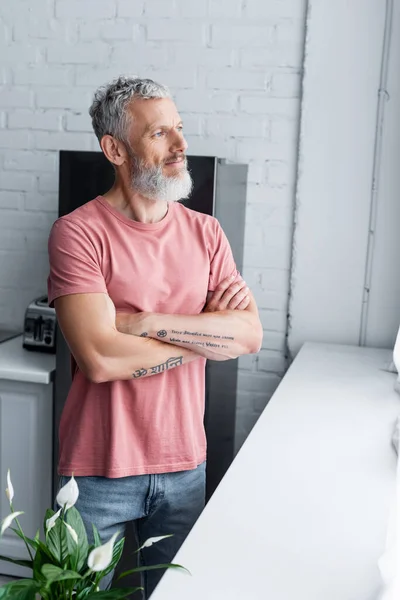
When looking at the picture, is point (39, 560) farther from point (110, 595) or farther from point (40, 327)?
point (40, 327)

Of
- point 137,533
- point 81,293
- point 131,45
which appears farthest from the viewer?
point 131,45

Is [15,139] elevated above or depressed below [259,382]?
above

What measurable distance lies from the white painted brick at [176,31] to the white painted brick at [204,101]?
208mm

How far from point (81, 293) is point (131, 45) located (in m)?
1.69

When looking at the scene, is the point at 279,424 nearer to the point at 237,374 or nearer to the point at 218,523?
the point at 218,523

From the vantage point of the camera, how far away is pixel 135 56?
3027 millimetres

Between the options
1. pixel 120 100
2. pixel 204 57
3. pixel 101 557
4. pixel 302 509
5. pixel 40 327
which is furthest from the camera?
pixel 204 57

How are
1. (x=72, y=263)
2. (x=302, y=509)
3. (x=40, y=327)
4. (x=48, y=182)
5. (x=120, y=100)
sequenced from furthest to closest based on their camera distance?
(x=48, y=182), (x=40, y=327), (x=120, y=100), (x=72, y=263), (x=302, y=509)

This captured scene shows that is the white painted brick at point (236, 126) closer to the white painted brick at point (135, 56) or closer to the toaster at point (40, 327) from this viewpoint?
the white painted brick at point (135, 56)

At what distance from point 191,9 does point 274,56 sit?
0.39m

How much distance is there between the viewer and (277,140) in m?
2.96

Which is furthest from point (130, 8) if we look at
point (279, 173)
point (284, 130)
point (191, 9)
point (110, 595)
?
point (110, 595)

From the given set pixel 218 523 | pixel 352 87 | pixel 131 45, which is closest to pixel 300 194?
pixel 352 87

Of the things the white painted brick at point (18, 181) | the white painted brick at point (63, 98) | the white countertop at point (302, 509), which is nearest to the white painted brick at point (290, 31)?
the white painted brick at point (63, 98)
